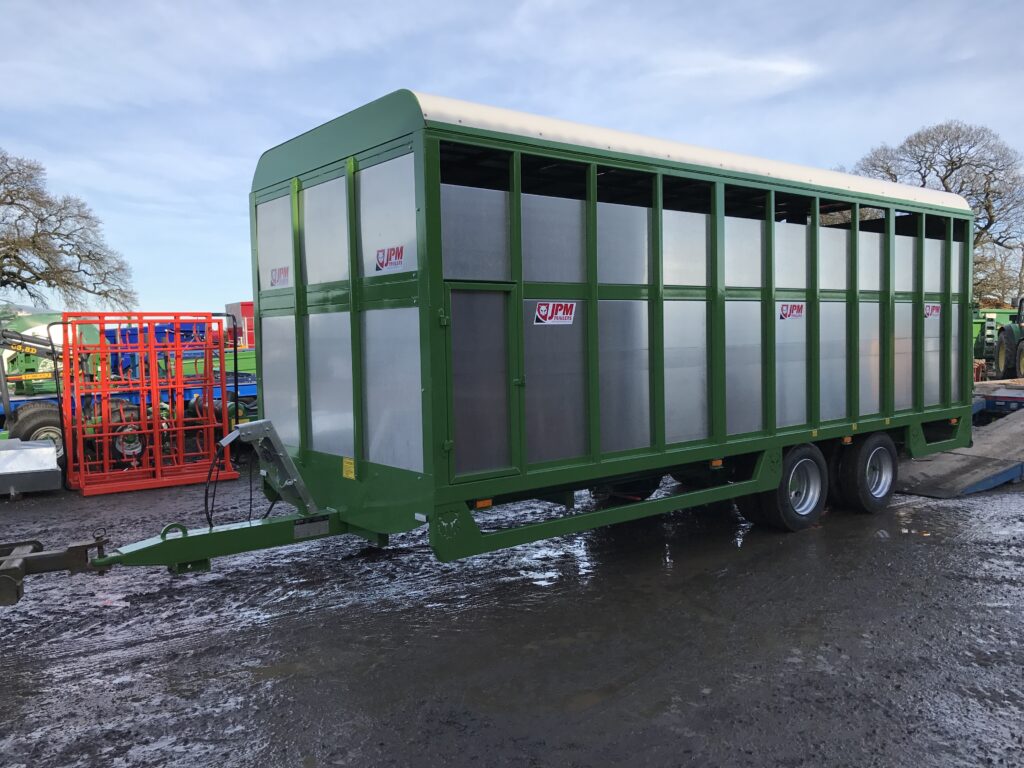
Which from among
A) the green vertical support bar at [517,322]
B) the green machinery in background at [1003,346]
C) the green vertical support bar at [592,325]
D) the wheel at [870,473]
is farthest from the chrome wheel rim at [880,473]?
the green machinery in background at [1003,346]

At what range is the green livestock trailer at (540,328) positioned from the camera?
504 cm

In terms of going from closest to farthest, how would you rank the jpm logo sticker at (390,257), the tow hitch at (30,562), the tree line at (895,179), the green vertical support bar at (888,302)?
the tow hitch at (30,562), the jpm logo sticker at (390,257), the green vertical support bar at (888,302), the tree line at (895,179)

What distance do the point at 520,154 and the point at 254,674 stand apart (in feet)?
A: 11.8

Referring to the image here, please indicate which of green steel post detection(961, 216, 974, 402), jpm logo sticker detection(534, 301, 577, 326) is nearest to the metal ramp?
green steel post detection(961, 216, 974, 402)

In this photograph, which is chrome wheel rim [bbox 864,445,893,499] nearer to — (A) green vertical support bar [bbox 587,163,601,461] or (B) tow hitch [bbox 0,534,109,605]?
(A) green vertical support bar [bbox 587,163,601,461]

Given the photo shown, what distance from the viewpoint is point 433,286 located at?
4855 mm

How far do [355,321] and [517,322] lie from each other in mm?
1117

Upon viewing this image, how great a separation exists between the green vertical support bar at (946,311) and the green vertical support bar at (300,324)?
697 cm

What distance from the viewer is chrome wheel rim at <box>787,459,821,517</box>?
7.83 metres

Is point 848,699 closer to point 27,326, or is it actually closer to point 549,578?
point 549,578

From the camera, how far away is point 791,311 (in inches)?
290

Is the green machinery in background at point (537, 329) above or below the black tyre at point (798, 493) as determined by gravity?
above

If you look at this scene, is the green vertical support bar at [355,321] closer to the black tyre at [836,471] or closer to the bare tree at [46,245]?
the black tyre at [836,471]

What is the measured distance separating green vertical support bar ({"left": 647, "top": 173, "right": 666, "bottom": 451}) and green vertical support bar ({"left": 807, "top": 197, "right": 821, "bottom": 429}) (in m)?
2.02
